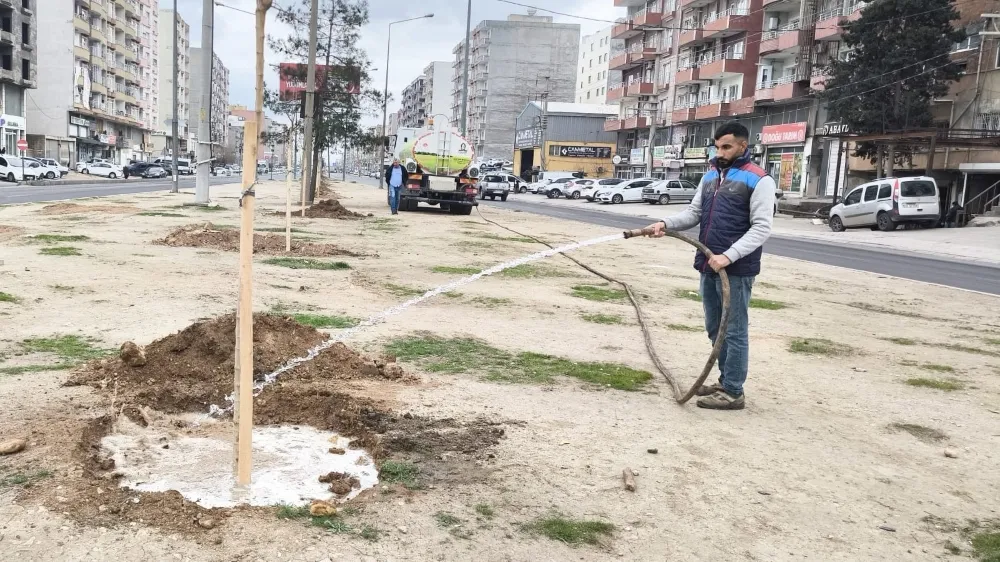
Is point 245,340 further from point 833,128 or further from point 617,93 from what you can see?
point 617,93

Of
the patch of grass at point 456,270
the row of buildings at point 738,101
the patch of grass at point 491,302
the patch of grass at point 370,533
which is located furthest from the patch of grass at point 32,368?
the row of buildings at point 738,101

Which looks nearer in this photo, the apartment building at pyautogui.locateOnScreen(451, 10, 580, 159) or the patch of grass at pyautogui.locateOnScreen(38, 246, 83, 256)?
the patch of grass at pyautogui.locateOnScreen(38, 246, 83, 256)

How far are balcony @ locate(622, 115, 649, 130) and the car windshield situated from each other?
40.6 meters

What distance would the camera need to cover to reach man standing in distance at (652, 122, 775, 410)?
5.14 m

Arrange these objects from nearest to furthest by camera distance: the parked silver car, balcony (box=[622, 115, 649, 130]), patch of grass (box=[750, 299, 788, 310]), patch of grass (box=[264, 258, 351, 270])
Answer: patch of grass (box=[750, 299, 788, 310]), patch of grass (box=[264, 258, 351, 270]), the parked silver car, balcony (box=[622, 115, 649, 130])

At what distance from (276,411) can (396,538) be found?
178cm

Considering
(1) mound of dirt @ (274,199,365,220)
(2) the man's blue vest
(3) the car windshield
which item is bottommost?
(1) mound of dirt @ (274,199,365,220)

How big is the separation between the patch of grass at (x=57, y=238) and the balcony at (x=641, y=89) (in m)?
59.9

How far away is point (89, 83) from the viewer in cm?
7781

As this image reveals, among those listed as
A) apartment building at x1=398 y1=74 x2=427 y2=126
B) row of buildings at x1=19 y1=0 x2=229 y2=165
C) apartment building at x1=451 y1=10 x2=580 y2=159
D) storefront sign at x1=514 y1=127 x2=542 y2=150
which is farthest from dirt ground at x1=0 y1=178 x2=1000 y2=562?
apartment building at x1=398 y1=74 x2=427 y2=126

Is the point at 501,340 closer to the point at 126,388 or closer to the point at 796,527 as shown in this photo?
the point at 126,388

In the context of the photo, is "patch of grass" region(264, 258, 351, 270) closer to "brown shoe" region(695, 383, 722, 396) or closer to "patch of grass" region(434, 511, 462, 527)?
"brown shoe" region(695, 383, 722, 396)

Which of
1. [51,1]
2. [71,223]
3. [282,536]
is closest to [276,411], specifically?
[282,536]

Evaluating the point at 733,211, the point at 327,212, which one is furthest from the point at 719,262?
the point at 327,212
